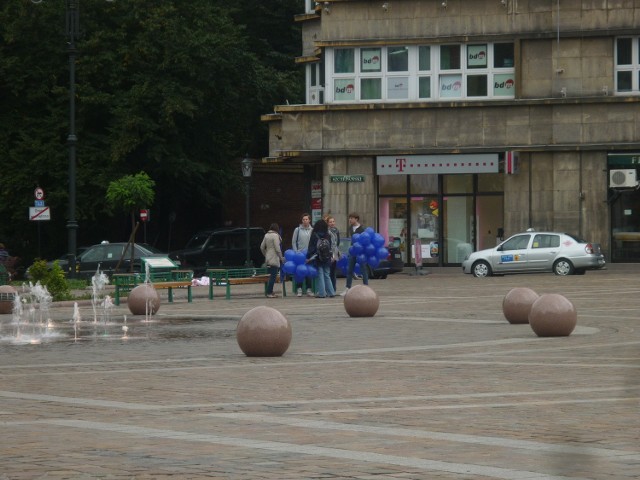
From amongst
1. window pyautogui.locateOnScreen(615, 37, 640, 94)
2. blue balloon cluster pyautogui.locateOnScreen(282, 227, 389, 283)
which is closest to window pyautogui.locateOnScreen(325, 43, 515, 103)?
window pyautogui.locateOnScreen(615, 37, 640, 94)

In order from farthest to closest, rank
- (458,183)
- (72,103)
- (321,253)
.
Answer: (458,183), (72,103), (321,253)

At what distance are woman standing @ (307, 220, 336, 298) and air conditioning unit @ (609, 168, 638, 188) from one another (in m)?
18.2

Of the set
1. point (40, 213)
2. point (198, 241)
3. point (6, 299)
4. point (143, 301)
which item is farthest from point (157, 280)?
point (198, 241)

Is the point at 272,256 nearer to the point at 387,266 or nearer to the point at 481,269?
the point at 387,266

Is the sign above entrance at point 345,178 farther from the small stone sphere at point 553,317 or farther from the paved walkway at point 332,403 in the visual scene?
the small stone sphere at point 553,317

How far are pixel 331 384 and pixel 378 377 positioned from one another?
89 cm

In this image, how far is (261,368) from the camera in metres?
16.7

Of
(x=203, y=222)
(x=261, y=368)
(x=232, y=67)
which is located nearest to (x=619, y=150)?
(x=232, y=67)

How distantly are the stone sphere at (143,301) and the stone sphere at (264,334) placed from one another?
11.0 m

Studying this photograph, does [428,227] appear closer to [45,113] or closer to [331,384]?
[45,113]

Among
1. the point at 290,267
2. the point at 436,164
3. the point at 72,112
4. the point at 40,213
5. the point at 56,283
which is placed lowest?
the point at 56,283

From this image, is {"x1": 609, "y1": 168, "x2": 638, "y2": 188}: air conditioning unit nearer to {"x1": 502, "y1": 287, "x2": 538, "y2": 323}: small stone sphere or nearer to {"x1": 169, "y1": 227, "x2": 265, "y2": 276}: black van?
{"x1": 169, "y1": 227, "x2": 265, "y2": 276}: black van

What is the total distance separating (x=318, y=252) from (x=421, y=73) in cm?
1944

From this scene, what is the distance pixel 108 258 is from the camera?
48.7 metres
